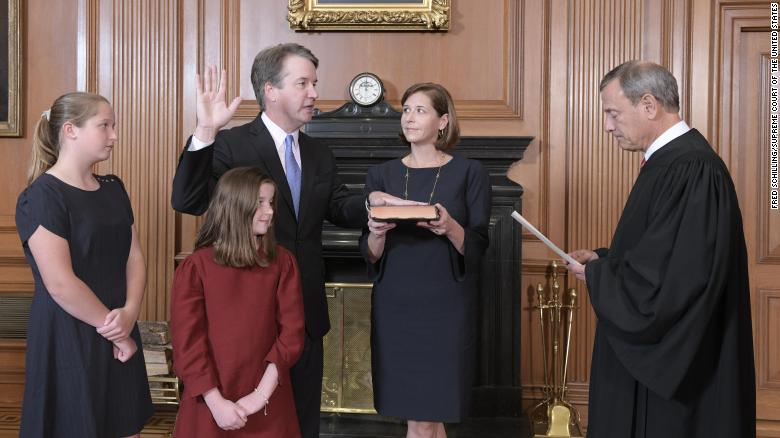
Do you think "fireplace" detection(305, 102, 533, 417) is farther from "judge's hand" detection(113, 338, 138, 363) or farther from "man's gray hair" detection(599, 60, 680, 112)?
"man's gray hair" detection(599, 60, 680, 112)

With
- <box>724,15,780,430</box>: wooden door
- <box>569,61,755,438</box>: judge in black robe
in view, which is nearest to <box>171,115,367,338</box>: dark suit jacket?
<box>569,61,755,438</box>: judge in black robe

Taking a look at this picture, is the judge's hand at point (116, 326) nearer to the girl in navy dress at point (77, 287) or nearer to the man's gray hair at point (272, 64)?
the girl in navy dress at point (77, 287)

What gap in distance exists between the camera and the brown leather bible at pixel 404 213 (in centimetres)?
300

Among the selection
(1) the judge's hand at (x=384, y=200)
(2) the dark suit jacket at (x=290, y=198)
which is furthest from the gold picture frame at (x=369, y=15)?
(1) the judge's hand at (x=384, y=200)

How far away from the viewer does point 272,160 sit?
311 cm

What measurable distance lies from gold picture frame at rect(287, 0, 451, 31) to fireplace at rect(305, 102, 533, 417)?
2.04 ft

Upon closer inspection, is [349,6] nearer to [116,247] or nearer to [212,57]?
[212,57]

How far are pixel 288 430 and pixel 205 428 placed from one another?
28 centimetres

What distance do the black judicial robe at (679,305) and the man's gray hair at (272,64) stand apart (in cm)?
134

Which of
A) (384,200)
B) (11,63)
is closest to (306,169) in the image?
(384,200)

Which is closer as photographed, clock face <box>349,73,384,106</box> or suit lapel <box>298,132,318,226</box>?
suit lapel <box>298,132,318,226</box>

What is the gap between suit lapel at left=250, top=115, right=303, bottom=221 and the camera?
308 centimetres

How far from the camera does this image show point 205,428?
2750mm

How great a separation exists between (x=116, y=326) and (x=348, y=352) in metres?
2.10
